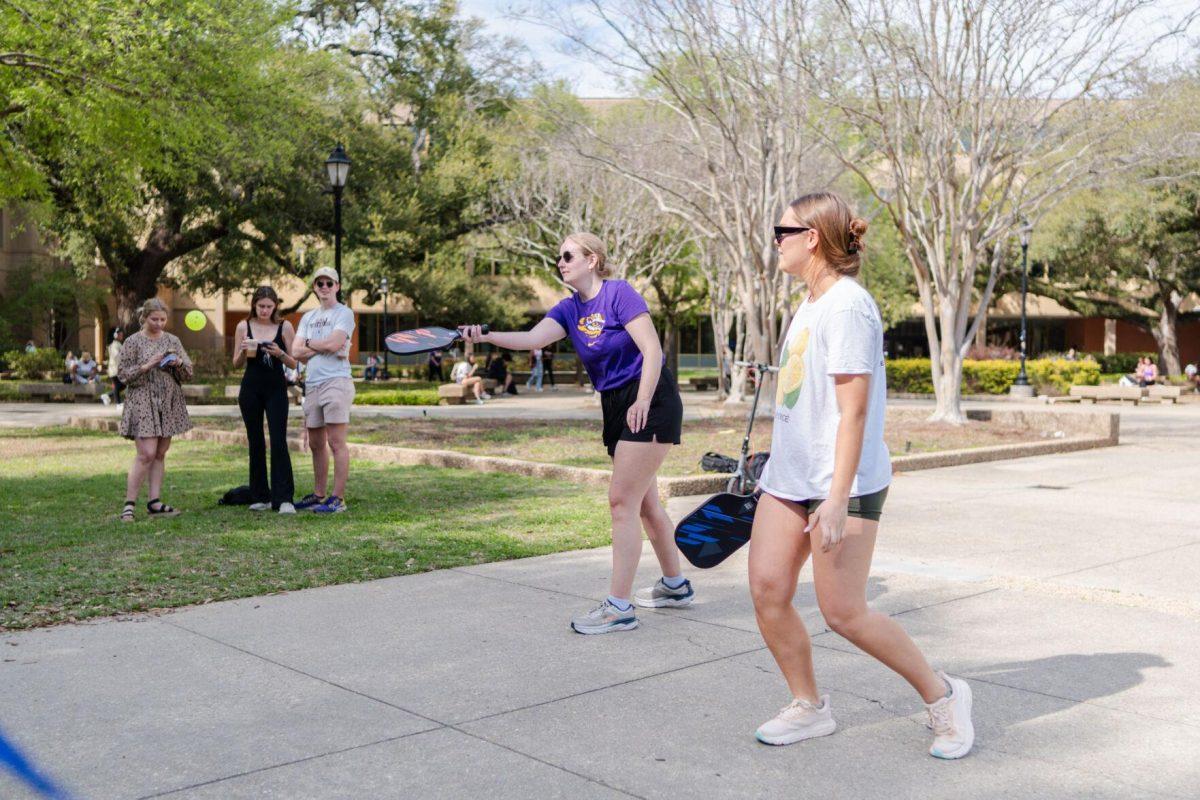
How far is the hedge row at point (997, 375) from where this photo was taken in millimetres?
34125

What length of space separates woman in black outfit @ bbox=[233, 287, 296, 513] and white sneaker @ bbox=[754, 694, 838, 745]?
223 inches

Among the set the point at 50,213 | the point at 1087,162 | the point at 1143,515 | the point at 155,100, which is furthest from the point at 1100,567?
the point at 50,213

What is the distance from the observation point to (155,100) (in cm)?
1714

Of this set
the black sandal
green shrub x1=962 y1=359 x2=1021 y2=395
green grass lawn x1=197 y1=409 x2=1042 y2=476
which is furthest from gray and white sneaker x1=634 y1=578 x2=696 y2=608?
green shrub x1=962 y1=359 x2=1021 y2=395

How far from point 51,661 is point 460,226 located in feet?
103

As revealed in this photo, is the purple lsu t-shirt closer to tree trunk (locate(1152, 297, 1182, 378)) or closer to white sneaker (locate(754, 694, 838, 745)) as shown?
white sneaker (locate(754, 694, 838, 745))

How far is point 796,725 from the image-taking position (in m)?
3.92

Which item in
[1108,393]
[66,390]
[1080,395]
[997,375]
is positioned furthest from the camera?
[997,375]

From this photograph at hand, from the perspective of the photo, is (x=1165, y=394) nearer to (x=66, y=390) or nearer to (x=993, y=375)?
(x=993, y=375)

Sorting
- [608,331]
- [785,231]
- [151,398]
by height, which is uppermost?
[785,231]

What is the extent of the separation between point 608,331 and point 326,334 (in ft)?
12.9

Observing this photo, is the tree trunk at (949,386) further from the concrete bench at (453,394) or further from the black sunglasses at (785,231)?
the black sunglasses at (785,231)

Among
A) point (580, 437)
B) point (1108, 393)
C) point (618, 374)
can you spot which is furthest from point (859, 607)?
point (1108, 393)

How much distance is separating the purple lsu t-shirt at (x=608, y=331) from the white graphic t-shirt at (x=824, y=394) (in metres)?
1.70
